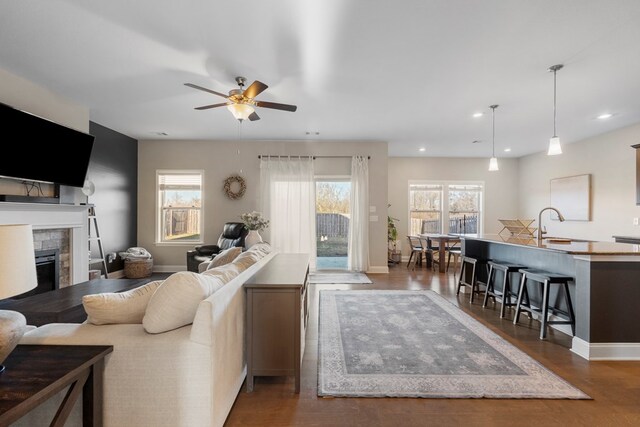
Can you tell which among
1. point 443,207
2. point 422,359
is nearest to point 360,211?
point 443,207

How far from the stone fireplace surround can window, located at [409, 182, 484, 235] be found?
679 cm

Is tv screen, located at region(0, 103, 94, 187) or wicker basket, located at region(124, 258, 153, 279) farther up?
tv screen, located at region(0, 103, 94, 187)

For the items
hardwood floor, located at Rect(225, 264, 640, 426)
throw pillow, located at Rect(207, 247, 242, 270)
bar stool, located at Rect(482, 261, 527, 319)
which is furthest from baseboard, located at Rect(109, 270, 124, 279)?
bar stool, located at Rect(482, 261, 527, 319)

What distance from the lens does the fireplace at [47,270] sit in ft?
12.4

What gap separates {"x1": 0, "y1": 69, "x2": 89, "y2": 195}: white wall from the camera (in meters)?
3.33

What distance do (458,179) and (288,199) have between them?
15.1 ft

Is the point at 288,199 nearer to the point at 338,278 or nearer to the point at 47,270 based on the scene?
the point at 338,278

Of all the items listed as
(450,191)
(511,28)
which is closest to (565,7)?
(511,28)

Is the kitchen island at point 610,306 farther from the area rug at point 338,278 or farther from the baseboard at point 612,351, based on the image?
the area rug at point 338,278

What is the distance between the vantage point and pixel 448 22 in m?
2.39

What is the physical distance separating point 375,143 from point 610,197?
14.0 ft

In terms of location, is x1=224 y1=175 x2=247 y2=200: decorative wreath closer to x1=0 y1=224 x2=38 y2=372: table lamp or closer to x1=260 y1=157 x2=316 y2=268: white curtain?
x1=260 y1=157 x2=316 y2=268: white curtain

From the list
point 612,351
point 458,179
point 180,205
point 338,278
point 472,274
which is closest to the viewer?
point 612,351

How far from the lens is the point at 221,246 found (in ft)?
Answer: 18.3
